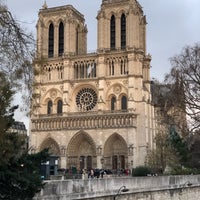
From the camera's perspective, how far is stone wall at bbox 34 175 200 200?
53.8ft

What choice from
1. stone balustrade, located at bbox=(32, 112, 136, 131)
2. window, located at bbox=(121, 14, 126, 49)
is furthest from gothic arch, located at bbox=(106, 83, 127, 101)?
window, located at bbox=(121, 14, 126, 49)

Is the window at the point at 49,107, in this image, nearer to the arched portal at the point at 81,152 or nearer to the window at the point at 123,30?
the arched portal at the point at 81,152

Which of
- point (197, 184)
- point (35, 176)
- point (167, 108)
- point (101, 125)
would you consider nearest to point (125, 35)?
point (101, 125)

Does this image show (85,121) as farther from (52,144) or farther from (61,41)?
(61,41)

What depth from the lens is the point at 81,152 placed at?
6078 cm

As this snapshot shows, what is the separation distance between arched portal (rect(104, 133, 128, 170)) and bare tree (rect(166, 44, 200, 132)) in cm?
2668

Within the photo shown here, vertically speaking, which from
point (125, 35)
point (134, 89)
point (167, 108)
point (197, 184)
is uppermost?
point (125, 35)

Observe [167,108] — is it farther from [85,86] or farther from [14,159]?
[85,86]

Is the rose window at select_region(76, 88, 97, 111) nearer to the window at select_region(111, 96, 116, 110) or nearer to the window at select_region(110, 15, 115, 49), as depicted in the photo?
the window at select_region(111, 96, 116, 110)

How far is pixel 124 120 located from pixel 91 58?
34.7ft

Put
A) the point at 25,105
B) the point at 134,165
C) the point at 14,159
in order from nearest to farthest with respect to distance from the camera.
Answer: the point at 25,105, the point at 14,159, the point at 134,165

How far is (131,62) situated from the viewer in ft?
191

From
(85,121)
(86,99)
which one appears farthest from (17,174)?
(86,99)

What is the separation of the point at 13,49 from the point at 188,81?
2260cm
